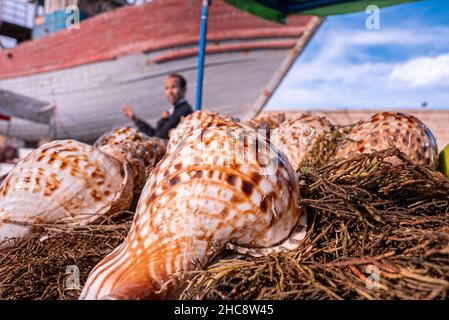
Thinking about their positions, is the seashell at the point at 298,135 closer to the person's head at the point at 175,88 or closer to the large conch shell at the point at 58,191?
the large conch shell at the point at 58,191

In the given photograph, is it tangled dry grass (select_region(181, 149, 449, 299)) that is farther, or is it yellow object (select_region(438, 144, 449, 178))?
yellow object (select_region(438, 144, 449, 178))

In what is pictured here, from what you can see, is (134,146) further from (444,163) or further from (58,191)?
(444,163)

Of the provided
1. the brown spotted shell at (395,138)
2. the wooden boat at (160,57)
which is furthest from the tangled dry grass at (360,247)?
the wooden boat at (160,57)

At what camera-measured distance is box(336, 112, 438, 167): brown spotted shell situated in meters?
2.00

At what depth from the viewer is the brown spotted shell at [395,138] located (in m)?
2.00

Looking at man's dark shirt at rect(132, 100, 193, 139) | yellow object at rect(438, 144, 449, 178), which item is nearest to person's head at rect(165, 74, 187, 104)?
man's dark shirt at rect(132, 100, 193, 139)

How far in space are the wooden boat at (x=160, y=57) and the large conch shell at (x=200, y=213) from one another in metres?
9.07

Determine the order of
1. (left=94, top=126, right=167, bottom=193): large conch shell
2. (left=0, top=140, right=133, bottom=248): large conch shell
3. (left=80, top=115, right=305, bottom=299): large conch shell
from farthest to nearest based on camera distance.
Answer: (left=94, top=126, right=167, bottom=193): large conch shell → (left=0, top=140, right=133, bottom=248): large conch shell → (left=80, top=115, right=305, bottom=299): large conch shell

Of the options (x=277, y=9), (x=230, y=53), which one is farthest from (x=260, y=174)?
(x=230, y=53)

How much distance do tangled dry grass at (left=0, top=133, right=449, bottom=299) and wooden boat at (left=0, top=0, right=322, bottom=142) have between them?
882 cm

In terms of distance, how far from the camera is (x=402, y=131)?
203cm

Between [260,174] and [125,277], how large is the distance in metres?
0.52

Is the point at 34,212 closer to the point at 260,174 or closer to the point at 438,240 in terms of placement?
the point at 260,174

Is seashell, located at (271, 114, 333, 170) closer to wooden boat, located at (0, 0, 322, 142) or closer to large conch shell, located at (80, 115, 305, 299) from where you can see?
large conch shell, located at (80, 115, 305, 299)
